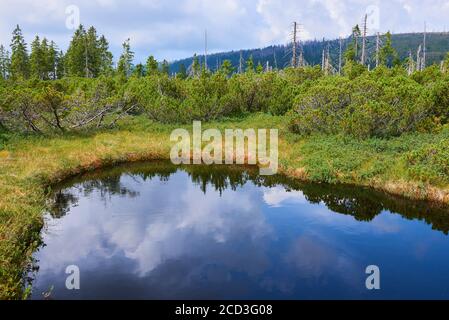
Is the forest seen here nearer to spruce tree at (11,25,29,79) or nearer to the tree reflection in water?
the tree reflection in water

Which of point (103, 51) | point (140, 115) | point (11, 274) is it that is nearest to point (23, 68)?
point (103, 51)

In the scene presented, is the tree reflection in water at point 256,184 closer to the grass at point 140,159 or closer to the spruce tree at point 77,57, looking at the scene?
the grass at point 140,159

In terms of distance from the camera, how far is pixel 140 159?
88.5 ft

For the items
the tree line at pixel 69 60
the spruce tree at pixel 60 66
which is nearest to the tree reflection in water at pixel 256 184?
the tree line at pixel 69 60

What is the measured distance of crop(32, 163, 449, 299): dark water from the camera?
11367 millimetres

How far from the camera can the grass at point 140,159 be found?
13891 mm

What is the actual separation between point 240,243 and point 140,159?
14373 mm

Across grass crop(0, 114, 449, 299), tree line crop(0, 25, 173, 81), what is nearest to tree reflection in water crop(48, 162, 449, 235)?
grass crop(0, 114, 449, 299)

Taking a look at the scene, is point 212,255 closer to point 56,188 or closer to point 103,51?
point 56,188

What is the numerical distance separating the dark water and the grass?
0.78 meters

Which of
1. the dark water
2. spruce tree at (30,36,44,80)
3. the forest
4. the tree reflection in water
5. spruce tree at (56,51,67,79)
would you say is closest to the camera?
the dark water

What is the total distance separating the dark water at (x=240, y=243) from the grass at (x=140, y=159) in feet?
2.56

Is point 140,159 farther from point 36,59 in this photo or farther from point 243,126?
point 36,59
